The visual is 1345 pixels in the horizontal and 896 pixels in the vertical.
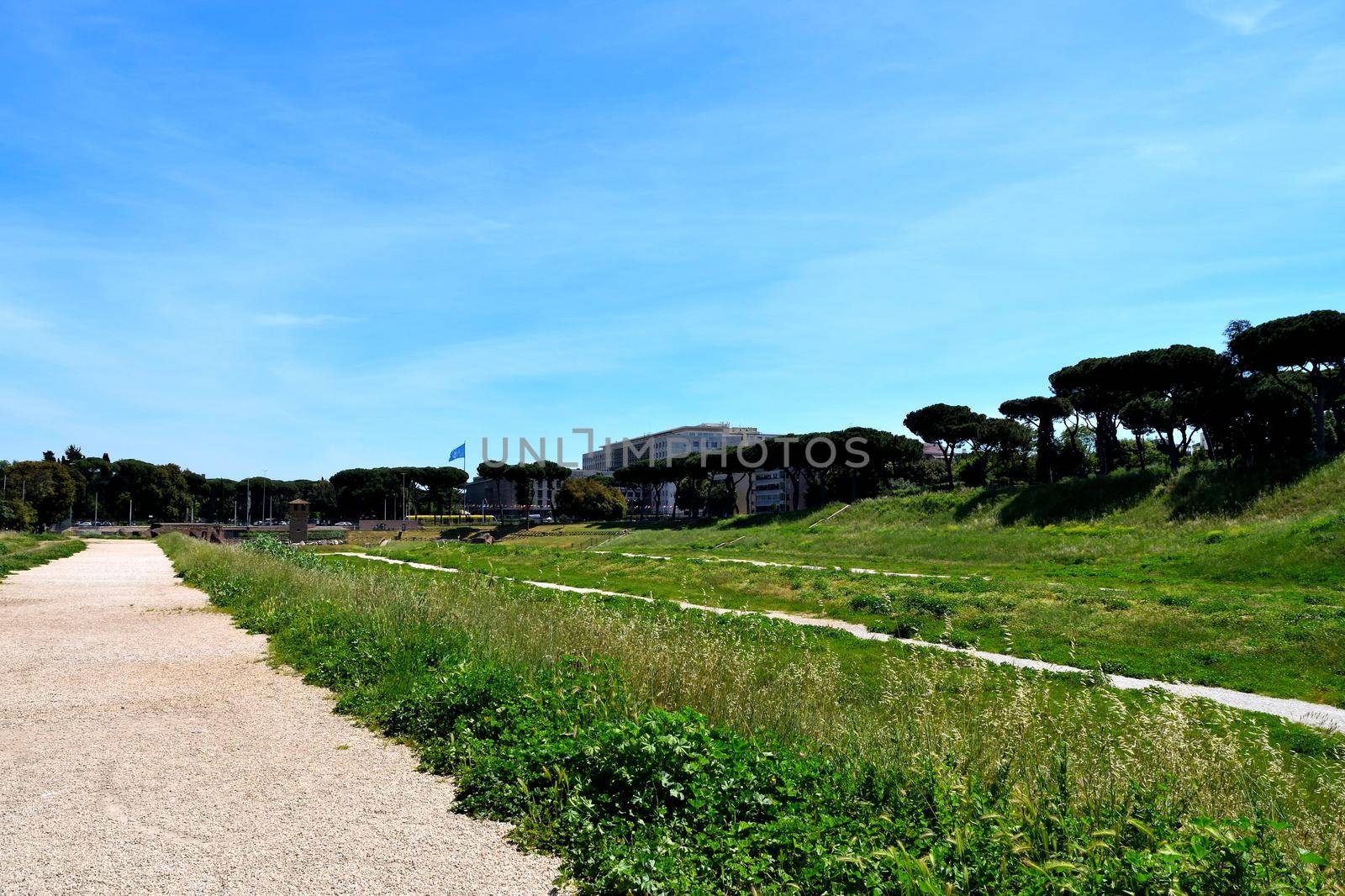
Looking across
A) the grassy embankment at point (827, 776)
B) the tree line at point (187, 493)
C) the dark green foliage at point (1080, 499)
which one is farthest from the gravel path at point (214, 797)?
the tree line at point (187, 493)

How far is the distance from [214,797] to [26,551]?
4013 cm

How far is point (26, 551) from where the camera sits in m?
36.5

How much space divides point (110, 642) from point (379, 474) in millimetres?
111732

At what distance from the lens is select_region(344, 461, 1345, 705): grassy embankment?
Result: 11727 mm

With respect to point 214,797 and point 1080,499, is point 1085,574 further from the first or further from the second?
point 214,797

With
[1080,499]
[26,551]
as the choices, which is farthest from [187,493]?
[1080,499]

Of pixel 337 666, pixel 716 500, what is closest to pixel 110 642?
pixel 337 666

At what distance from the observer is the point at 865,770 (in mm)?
5020

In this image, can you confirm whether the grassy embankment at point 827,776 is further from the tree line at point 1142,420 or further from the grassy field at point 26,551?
the tree line at point 1142,420

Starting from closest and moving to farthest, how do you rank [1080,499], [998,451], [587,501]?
[1080,499], [998,451], [587,501]

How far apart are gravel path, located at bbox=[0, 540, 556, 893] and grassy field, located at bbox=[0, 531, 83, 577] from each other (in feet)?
71.5

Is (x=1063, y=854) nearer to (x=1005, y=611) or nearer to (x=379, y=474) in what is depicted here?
(x=1005, y=611)

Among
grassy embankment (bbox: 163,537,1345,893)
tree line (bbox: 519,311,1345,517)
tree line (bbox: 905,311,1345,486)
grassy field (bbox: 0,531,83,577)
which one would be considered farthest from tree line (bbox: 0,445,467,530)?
grassy embankment (bbox: 163,537,1345,893)

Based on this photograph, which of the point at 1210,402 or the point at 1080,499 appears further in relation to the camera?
the point at 1210,402
